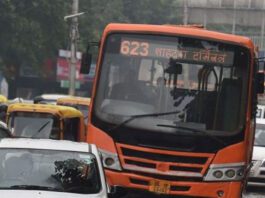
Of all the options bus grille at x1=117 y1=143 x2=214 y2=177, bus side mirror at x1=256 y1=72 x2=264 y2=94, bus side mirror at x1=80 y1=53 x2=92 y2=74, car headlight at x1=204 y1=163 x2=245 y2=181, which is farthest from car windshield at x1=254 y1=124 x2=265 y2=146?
bus side mirror at x1=80 y1=53 x2=92 y2=74

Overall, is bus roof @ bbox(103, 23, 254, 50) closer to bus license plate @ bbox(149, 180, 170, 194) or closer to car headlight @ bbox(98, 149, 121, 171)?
car headlight @ bbox(98, 149, 121, 171)

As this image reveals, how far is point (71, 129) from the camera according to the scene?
54.2ft

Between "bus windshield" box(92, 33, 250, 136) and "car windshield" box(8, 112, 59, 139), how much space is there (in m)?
5.00

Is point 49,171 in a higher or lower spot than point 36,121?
higher

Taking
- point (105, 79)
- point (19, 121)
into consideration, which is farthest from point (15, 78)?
point (105, 79)

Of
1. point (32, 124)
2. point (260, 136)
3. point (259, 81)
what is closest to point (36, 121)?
point (32, 124)

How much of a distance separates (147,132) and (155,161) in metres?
0.44

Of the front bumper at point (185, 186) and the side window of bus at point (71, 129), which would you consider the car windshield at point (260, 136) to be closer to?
the side window of bus at point (71, 129)

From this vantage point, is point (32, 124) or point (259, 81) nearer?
point (259, 81)

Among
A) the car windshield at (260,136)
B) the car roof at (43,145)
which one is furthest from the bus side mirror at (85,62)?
the car windshield at (260,136)

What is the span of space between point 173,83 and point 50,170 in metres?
3.48

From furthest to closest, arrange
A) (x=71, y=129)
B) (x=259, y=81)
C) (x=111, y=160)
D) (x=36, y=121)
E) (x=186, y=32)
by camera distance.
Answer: (x=71, y=129) → (x=36, y=121) → (x=259, y=81) → (x=186, y=32) → (x=111, y=160)

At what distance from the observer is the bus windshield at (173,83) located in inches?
404

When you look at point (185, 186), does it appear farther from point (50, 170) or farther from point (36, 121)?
point (36, 121)
